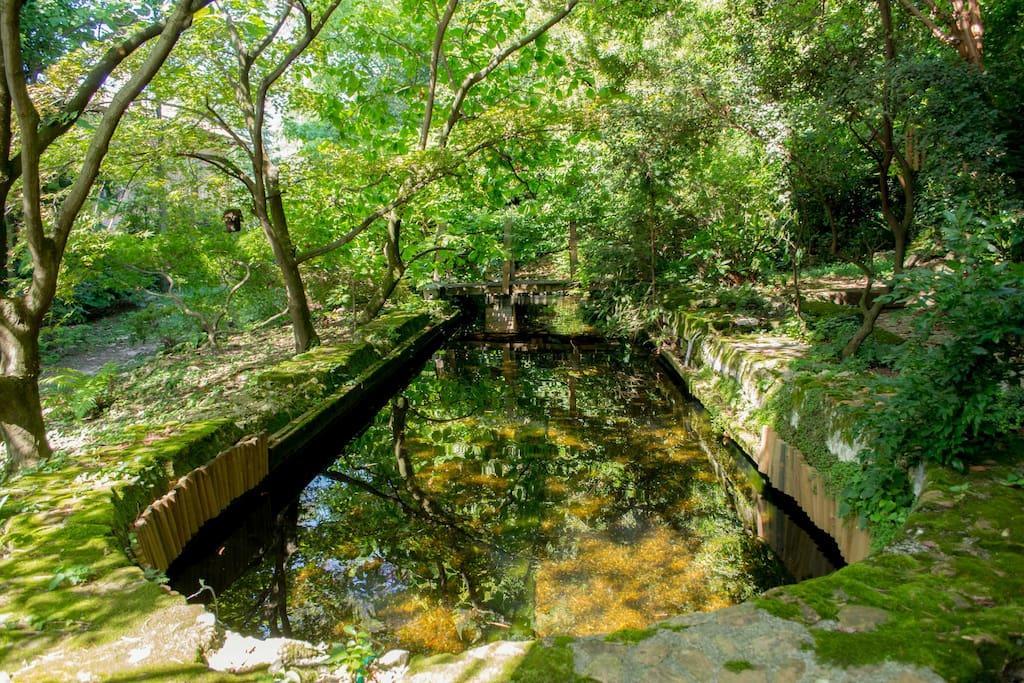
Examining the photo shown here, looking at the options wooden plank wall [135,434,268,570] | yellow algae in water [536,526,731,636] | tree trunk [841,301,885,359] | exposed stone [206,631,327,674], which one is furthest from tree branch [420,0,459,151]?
exposed stone [206,631,327,674]

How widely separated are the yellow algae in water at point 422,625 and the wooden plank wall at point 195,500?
1670mm

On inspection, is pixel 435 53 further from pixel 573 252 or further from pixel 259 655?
pixel 259 655

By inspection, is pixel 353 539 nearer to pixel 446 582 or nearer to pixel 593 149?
pixel 446 582

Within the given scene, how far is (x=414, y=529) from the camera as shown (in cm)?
543

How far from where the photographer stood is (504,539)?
5.16 metres

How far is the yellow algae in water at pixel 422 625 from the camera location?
3.86 metres

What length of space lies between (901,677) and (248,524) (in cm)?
520

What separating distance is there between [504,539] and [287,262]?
18.1 ft

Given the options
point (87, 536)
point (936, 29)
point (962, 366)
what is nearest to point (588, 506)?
point (962, 366)

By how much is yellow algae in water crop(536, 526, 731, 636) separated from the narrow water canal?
0.04 feet

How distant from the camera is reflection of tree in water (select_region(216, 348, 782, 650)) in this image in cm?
423

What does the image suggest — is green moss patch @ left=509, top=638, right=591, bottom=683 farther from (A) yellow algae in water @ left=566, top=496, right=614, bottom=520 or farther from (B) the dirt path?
(B) the dirt path

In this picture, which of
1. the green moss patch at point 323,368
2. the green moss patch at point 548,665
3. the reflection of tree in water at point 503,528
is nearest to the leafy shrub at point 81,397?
the green moss patch at point 323,368

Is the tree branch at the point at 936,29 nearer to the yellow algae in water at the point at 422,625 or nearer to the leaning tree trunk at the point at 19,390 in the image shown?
the yellow algae in water at the point at 422,625
